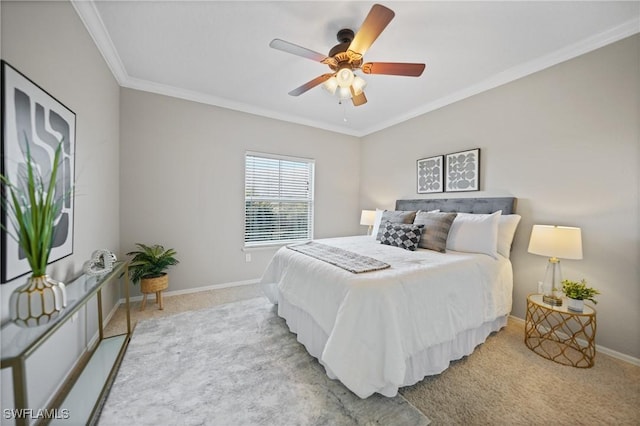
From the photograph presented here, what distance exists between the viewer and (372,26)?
5.11 feet

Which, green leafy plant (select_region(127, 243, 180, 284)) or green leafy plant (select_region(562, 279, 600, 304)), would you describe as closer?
green leafy plant (select_region(562, 279, 600, 304))

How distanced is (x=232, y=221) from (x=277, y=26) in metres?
2.49

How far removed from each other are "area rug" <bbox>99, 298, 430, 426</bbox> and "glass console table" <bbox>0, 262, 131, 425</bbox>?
0.08 m

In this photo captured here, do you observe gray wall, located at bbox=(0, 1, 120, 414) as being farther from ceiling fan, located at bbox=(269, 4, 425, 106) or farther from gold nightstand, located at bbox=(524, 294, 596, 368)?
gold nightstand, located at bbox=(524, 294, 596, 368)

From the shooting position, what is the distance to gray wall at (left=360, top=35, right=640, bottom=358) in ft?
6.41

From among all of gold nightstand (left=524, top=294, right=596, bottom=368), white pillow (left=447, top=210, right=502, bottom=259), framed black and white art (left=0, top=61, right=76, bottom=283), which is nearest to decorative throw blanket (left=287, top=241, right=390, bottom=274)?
white pillow (left=447, top=210, right=502, bottom=259)

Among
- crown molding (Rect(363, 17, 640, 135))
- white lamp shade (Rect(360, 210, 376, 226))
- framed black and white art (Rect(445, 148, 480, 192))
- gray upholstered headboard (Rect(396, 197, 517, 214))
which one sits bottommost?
white lamp shade (Rect(360, 210, 376, 226))

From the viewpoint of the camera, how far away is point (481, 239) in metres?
2.38

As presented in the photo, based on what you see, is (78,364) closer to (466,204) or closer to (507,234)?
(507,234)

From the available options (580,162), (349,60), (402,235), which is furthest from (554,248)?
(349,60)

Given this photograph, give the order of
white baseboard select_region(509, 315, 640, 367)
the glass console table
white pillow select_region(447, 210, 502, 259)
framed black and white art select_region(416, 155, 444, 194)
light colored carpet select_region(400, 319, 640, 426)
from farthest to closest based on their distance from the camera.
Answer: framed black and white art select_region(416, 155, 444, 194) → white pillow select_region(447, 210, 502, 259) → white baseboard select_region(509, 315, 640, 367) → light colored carpet select_region(400, 319, 640, 426) → the glass console table

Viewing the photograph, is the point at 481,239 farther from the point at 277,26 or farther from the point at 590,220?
the point at 277,26

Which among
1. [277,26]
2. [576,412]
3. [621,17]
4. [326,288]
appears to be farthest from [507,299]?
[277,26]

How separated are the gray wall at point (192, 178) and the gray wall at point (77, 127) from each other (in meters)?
0.21
